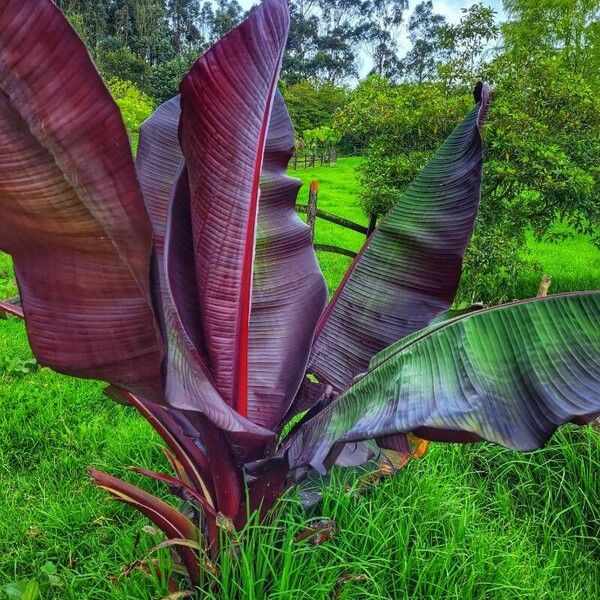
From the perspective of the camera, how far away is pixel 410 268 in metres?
1.61

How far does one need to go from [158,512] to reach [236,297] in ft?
1.71

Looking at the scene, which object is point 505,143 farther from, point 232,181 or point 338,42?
point 338,42

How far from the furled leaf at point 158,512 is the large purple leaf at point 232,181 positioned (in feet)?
0.92

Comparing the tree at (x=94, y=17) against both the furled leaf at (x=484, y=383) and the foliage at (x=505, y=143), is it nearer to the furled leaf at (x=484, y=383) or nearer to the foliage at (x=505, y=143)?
the foliage at (x=505, y=143)

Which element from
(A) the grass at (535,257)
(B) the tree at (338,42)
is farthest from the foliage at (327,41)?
(A) the grass at (535,257)

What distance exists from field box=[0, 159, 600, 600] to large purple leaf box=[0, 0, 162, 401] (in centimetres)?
64

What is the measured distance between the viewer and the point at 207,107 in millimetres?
1211

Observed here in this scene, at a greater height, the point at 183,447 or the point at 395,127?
the point at 395,127

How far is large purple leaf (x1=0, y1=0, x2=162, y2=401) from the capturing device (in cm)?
81

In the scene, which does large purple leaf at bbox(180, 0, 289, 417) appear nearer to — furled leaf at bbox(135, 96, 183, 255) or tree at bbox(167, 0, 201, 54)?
furled leaf at bbox(135, 96, 183, 255)

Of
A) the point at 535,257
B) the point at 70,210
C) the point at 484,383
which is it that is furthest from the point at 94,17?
the point at 484,383

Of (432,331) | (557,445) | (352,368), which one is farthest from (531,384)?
(557,445)

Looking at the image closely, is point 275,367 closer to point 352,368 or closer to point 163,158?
point 352,368

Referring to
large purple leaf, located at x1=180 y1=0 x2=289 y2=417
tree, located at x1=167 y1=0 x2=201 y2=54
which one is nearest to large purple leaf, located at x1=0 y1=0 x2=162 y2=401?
large purple leaf, located at x1=180 y1=0 x2=289 y2=417
